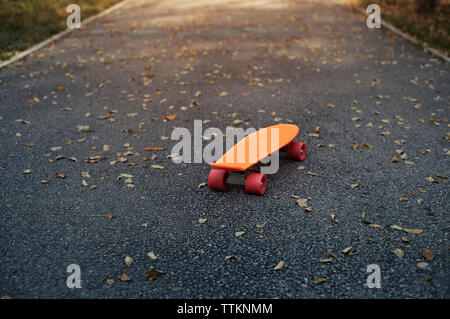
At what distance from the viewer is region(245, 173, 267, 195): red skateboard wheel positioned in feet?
13.7

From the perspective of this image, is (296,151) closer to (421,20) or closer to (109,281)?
(109,281)

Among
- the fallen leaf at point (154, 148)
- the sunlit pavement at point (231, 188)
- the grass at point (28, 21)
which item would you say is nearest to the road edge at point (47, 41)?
the grass at point (28, 21)

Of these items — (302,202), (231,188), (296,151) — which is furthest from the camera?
(296,151)

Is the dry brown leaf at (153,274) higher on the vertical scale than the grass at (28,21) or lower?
lower

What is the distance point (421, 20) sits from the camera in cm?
1229

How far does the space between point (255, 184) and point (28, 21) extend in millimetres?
10911

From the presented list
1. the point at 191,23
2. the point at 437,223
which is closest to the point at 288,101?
the point at 437,223

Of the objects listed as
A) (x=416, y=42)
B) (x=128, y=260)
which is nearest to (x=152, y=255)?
(x=128, y=260)

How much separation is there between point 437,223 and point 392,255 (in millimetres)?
695

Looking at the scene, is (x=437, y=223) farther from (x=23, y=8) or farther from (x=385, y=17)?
(x=23, y=8)

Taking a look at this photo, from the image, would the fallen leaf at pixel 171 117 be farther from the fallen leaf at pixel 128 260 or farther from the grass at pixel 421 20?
the grass at pixel 421 20

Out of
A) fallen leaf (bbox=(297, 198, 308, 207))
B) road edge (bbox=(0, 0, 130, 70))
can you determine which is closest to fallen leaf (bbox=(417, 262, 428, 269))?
fallen leaf (bbox=(297, 198, 308, 207))

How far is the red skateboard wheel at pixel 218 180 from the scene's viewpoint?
14.1ft

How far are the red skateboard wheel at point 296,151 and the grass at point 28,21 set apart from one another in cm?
778
